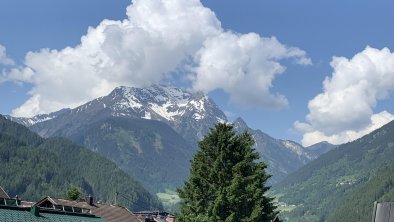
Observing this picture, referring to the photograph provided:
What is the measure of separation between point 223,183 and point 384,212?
114ft

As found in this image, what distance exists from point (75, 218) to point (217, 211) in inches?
479

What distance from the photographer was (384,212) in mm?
16922

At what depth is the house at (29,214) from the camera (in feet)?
127

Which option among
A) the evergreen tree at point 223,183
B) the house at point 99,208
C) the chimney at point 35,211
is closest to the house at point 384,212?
the chimney at point 35,211

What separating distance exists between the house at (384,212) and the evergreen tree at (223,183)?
3164cm

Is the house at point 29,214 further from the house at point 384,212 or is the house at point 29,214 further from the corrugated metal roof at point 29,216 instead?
the house at point 384,212

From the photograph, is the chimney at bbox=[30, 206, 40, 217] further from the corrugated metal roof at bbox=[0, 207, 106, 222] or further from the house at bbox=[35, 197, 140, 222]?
the house at bbox=[35, 197, 140, 222]

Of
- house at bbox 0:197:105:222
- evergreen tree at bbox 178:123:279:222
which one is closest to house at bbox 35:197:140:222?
evergreen tree at bbox 178:123:279:222

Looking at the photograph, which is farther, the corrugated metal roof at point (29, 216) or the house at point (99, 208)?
the house at point (99, 208)

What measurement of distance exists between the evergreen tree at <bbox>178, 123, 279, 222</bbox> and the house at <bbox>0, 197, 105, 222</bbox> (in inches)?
413

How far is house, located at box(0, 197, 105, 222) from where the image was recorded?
127 ft

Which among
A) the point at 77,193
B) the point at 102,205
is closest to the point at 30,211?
the point at 102,205

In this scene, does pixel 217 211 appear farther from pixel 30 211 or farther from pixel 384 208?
pixel 384 208

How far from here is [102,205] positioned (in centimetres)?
7662
